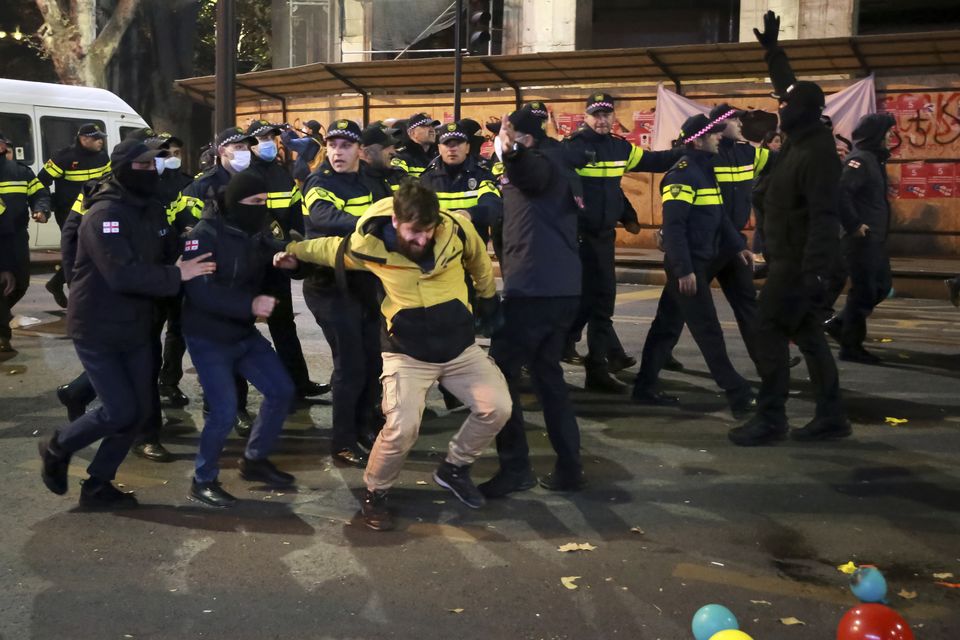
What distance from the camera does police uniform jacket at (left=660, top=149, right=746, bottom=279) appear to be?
25.2ft

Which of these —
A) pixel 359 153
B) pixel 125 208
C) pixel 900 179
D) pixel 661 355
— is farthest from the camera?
pixel 900 179

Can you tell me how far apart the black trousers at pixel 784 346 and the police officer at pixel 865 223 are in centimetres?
271

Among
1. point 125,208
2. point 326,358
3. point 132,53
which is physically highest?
point 132,53

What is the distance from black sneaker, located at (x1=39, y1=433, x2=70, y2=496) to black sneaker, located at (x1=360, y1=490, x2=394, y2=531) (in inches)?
58.3

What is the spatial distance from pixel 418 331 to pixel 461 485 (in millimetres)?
845

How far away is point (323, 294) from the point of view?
6.58 m

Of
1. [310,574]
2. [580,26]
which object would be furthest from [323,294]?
[580,26]

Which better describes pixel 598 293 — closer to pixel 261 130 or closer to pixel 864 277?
pixel 864 277

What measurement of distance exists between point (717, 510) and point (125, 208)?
315 cm

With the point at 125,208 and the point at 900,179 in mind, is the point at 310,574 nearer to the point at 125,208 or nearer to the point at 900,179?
the point at 125,208

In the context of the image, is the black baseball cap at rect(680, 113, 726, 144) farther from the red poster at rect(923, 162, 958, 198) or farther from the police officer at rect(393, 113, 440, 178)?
the red poster at rect(923, 162, 958, 198)

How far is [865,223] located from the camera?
32.1 ft

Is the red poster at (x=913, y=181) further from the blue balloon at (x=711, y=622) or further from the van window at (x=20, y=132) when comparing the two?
the blue balloon at (x=711, y=622)

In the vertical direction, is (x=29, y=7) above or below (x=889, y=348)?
above
